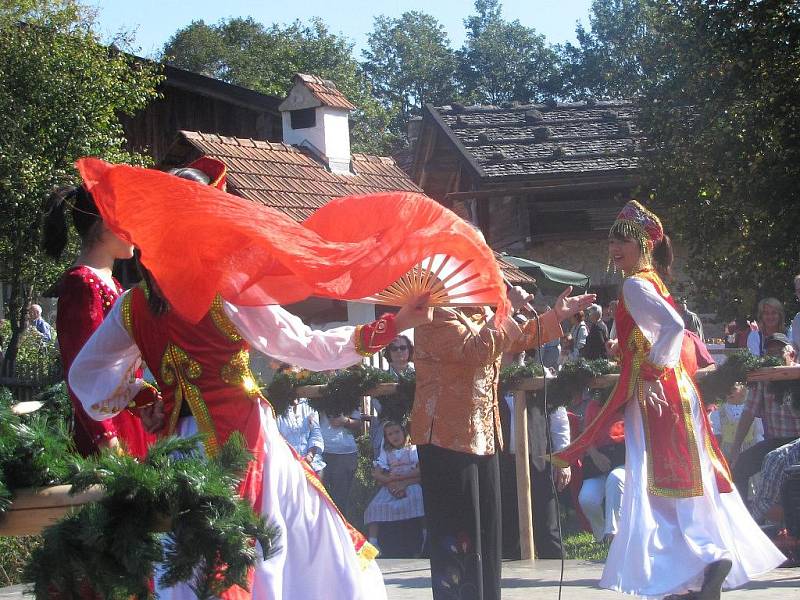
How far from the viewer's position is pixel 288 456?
431cm

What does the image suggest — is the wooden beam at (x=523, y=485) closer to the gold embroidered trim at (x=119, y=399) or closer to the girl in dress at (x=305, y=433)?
the girl in dress at (x=305, y=433)

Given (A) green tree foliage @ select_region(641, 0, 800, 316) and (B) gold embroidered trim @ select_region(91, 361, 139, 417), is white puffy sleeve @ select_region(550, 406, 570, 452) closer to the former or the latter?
(B) gold embroidered trim @ select_region(91, 361, 139, 417)

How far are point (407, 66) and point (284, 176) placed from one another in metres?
66.9

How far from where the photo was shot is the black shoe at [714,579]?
5855 millimetres

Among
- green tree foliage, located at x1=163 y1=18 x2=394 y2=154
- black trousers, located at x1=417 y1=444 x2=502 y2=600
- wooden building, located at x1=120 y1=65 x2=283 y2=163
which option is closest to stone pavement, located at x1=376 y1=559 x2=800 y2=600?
black trousers, located at x1=417 y1=444 x2=502 y2=600

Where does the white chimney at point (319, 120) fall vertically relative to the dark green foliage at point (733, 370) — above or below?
above

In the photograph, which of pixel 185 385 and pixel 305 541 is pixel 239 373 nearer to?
pixel 185 385

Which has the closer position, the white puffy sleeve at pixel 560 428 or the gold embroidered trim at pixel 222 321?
the gold embroidered trim at pixel 222 321

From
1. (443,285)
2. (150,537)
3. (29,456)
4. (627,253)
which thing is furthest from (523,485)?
(150,537)

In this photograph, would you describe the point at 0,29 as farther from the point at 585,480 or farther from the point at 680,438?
the point at 680,438

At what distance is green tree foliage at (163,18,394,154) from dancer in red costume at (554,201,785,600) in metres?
41.8

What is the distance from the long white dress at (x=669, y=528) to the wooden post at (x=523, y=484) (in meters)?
2.24

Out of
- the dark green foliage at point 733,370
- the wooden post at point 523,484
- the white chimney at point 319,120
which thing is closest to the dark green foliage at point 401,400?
the wooden post at point 523,484

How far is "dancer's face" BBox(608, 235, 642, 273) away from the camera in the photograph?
20.5 ft
